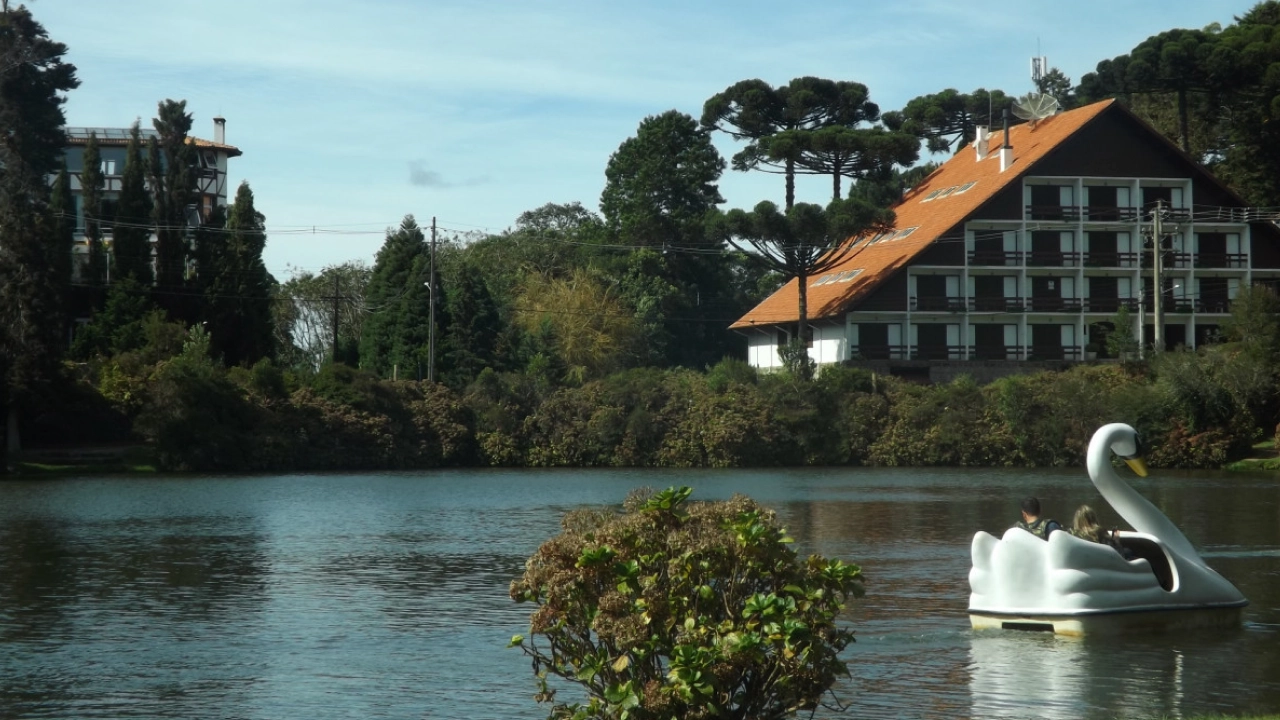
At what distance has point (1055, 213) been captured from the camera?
73.8 m

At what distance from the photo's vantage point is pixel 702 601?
870 cm

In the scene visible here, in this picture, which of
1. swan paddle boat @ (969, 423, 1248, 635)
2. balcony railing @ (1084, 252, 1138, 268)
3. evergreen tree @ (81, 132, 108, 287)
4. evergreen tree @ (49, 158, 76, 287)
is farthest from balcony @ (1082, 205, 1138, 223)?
swan paddle boat @ (969, 423, 1248, 635)

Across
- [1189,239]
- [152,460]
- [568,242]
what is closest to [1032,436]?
[1189,239]

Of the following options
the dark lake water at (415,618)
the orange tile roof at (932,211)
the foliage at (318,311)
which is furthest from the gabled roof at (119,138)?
the dark lake water at (415,618)

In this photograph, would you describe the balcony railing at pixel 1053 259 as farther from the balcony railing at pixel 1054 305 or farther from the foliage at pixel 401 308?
the foliage at pixel 401 308

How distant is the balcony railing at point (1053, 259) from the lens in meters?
74.8

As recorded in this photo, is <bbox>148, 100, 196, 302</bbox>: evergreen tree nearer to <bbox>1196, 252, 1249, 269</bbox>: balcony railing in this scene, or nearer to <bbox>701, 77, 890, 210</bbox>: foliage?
<bbox>701, 77, 890, 210</bbox>: foliage

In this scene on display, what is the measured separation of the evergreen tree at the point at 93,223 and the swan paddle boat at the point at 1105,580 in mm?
67479

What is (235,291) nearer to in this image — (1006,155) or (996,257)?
(996,257)

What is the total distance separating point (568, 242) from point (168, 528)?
68.0m

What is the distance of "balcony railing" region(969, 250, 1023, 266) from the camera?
74.1 m

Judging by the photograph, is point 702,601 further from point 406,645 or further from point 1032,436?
point 1032,436

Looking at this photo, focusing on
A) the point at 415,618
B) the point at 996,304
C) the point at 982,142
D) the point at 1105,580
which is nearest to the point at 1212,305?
the point at 996,304

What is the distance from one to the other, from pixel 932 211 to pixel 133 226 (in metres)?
40.9
